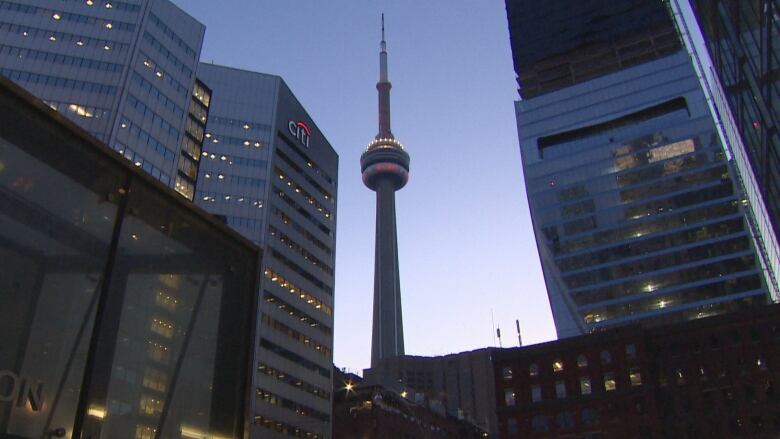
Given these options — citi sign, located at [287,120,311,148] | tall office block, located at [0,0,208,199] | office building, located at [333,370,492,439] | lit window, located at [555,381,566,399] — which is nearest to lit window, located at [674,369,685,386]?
lit window, located at [555,381,566,399]

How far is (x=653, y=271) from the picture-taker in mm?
167125

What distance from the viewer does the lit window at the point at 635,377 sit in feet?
326

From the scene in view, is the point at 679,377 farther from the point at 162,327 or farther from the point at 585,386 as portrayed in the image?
the point at 162,327

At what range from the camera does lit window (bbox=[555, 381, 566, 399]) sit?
104188 mm

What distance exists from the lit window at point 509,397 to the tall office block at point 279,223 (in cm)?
3760

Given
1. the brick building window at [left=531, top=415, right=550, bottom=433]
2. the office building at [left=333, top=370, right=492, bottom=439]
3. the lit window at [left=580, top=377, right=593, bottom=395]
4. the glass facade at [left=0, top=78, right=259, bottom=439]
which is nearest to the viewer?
the glass facade at [left=0, top=78, right=259, bottom=439]

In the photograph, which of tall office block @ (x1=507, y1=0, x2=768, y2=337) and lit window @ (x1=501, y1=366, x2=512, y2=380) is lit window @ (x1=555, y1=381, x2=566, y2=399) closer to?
lit window @ (x1=501, y1=366, x2=512, y2=380)

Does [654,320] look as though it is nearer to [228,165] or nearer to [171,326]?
[228,165]

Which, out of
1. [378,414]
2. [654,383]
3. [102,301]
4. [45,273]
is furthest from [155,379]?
[378,414]

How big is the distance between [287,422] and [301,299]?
24.3m

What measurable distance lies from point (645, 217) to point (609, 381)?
266 feet

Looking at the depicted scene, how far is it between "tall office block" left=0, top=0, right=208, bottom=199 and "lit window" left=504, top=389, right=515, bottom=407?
61.6 metres

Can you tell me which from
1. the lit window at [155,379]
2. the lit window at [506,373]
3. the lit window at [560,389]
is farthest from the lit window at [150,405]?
the lit window at [506,373]

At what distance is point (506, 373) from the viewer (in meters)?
110
